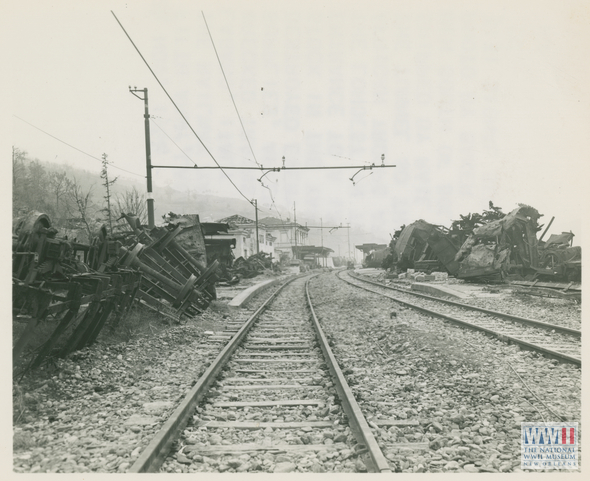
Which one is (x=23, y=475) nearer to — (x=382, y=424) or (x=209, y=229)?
(x=382, y=424)

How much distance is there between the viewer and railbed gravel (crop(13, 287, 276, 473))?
3.24 metres

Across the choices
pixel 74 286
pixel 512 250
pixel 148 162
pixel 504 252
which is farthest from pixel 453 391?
pixel 512 250

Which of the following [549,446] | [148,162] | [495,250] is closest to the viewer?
[549,446]

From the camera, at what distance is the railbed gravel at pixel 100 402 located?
3.24m

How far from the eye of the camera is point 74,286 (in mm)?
5012

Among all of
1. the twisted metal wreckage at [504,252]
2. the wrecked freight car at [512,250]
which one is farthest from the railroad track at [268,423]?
the wrecked freight car at [512,250]

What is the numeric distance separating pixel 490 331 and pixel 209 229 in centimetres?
1581

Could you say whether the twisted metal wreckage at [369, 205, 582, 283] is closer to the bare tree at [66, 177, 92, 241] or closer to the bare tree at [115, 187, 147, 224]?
the bare tree at [66, 177, 92, 241]

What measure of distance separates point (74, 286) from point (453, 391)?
14.7 ft

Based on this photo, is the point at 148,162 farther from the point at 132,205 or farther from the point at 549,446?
the point at 132,205

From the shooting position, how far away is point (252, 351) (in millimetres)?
7008

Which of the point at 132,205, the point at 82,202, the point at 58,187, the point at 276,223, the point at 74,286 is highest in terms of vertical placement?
the point at 276,223

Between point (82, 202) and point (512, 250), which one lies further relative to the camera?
point (82, 202)

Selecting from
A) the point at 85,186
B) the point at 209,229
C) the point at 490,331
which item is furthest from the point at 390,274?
the point at 85,186
